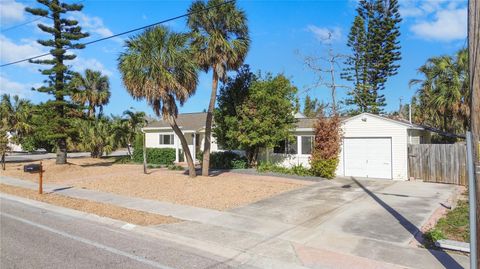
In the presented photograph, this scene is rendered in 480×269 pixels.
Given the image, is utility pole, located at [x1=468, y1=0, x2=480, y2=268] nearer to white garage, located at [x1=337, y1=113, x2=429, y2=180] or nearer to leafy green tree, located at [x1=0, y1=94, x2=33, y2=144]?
white garage, located at [x1=337, y1=113, x2=429, y2=180]

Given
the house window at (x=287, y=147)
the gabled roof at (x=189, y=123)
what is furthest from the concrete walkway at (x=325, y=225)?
the gabled roof at (x=189, y=123)

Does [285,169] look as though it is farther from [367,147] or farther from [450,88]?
[450,88]

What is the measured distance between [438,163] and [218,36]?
1195cm

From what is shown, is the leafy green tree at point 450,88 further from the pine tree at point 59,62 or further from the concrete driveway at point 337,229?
the pine tree at point 59,62

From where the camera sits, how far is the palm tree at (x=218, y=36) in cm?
1703

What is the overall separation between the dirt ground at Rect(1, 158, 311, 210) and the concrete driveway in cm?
134

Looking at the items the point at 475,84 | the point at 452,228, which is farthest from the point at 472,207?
the point at 452,228

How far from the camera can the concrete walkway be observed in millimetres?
6645

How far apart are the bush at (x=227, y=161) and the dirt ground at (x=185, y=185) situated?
2821 millimetres

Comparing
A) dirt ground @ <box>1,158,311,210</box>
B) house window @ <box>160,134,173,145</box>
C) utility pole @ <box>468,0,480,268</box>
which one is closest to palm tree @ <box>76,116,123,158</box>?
house window @ <box>160,134,173,145</box>

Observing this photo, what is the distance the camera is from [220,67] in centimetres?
1777

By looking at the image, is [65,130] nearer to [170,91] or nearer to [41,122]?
[41,122]

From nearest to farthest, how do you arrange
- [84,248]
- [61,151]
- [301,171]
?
[84,248], [301,171], [61,151]

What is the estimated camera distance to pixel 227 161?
2320cm
